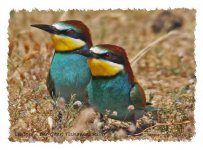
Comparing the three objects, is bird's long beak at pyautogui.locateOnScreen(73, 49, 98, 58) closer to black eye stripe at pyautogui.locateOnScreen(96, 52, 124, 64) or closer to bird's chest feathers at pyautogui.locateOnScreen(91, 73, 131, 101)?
black eye stripe at pyautogui.locateOnScreen(96, 52, 124, 64)

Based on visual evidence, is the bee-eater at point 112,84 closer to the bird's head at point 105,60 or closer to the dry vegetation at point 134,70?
the bird's head at point 105,60

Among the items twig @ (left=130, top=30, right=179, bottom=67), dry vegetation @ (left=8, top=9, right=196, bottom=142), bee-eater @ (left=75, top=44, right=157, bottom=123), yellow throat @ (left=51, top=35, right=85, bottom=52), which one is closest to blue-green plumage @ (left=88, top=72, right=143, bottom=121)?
bee-eater @ (left=75, top=44, right=157, bottom=123)

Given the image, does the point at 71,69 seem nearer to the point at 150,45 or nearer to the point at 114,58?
the point at 114,58

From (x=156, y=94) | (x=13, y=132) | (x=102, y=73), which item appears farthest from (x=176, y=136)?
(x=13, y=132)

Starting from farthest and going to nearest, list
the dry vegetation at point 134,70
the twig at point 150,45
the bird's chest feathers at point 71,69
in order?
the twig at point 150,45
the dry vegetation at point 134,70
the bird's chest feathers at point 71,69

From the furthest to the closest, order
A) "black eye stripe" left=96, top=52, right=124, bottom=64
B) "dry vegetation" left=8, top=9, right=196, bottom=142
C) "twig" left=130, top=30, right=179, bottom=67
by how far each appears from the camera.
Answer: "twig" left=130, top=30, right=179, bottom=67 < "dry vegetation" left=8, top=9, right=196, bottom=142 < "black eye stripe" left=96, top=52, right=124, bottom=64

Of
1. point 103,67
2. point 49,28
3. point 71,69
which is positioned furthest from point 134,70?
point 49,28

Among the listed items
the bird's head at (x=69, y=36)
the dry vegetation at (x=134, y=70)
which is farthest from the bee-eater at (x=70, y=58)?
the dry vegetation at (x=134, y=70)
